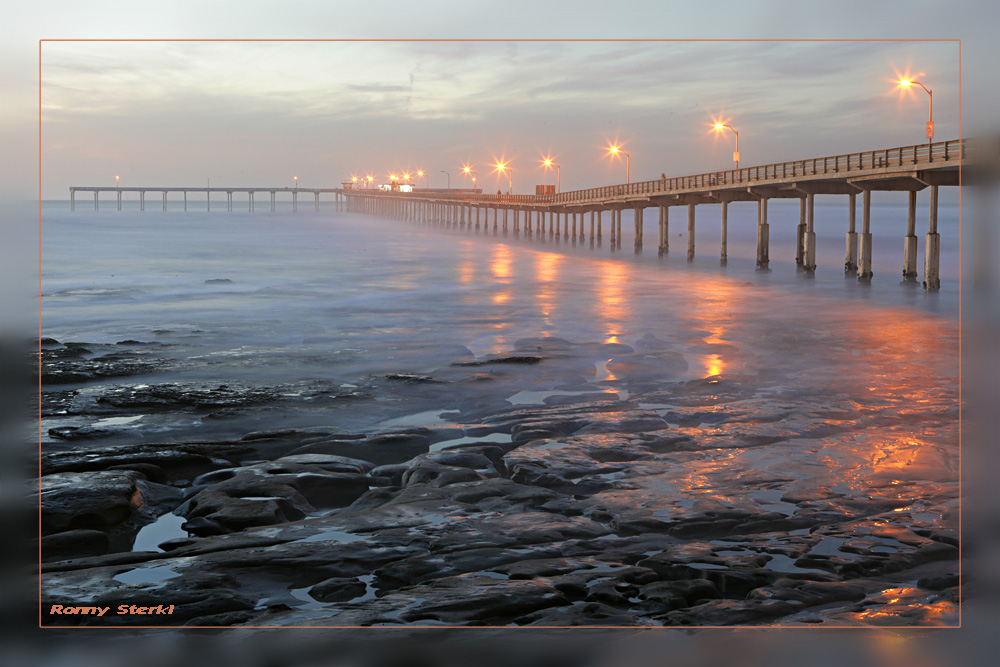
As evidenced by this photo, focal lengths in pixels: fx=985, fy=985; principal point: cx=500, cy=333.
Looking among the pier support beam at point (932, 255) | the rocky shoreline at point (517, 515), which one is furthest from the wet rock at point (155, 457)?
the pier support beam at point (932, 255)

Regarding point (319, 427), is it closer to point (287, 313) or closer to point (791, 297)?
point (287, 313)

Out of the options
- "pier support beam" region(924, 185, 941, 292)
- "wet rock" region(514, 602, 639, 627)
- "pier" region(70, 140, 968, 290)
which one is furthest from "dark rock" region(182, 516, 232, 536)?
"pier support beam" region(924, 185, 941, 292)

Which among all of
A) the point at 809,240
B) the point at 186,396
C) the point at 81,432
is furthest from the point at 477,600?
the point at 809,240

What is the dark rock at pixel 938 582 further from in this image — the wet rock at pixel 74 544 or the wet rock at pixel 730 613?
the wet rock at pixel 74 544

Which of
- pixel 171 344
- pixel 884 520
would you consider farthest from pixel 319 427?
pixel 171 344

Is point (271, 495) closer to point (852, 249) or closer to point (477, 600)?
point (477, 600)

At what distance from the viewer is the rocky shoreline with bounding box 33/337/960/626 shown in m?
8.25

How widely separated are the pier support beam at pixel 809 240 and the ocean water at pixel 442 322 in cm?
83

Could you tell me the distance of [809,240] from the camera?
52.8 meters

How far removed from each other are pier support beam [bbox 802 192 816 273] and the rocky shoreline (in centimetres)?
3515

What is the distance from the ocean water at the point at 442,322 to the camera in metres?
19.2

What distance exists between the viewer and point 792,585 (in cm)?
859

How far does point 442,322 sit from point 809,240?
96.1 feet

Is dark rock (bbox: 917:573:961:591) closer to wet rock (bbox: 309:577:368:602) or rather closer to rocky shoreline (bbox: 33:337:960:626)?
rocky shoreline (bbox: 33:337:960:626)
